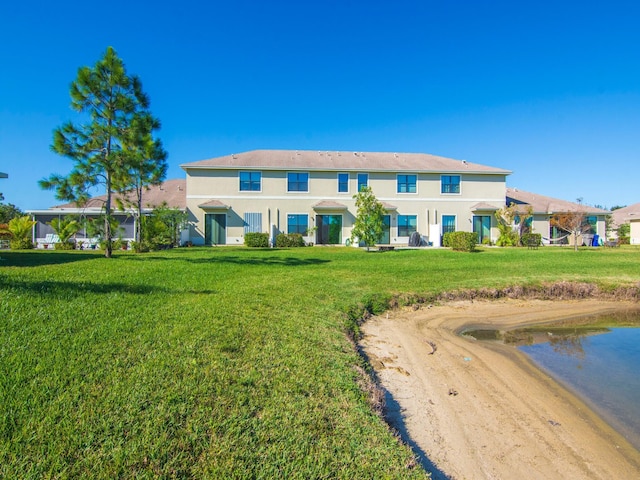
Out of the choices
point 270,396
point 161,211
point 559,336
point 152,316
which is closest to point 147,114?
point 161,211

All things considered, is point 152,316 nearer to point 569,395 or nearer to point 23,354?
point 23,354

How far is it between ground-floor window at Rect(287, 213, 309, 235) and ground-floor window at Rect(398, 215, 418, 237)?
6815 millimetres

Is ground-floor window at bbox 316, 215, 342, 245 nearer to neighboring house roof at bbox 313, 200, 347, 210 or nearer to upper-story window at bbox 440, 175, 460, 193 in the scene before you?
neighboring house roof at bbox 313, 200, 347, 210

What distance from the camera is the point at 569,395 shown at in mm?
4688

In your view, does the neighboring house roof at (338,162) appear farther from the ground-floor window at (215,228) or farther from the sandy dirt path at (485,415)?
the sandy dirt path at (485,415)

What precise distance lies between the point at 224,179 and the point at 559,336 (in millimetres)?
22143

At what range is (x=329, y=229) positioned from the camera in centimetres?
2545

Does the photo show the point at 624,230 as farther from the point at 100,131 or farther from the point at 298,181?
the point at 100,131

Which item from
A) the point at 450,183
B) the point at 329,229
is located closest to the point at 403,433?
the point at 329,229

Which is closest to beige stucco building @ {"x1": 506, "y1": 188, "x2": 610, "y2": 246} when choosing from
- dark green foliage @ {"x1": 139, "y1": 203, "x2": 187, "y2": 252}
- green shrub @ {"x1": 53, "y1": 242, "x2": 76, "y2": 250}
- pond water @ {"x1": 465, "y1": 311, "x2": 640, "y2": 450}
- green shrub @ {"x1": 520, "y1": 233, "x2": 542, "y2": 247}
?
green shrub @ {"x1": 520, "y1": 233, "x2": 542, "y2": 247}

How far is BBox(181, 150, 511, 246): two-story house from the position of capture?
24.8 m

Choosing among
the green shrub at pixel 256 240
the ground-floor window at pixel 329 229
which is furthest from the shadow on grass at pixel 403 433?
the ground-floor window at pixel 329 229

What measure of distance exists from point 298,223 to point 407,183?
8594mm

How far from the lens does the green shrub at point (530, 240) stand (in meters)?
23.5
